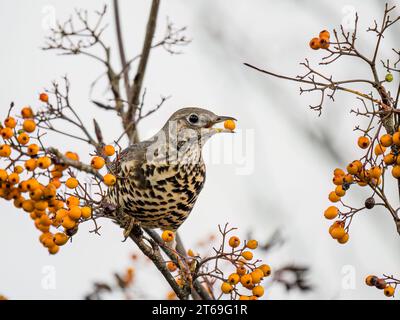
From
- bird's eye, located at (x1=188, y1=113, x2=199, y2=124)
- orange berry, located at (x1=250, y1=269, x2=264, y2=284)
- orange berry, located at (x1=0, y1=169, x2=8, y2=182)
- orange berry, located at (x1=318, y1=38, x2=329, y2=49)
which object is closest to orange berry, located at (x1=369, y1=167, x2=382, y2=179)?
orange berry, located at (x1=318, y1=38, x2=329, y2=49)

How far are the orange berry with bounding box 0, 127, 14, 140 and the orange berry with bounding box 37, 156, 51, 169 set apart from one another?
0.25 meters

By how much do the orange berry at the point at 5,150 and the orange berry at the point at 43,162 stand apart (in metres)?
0.21

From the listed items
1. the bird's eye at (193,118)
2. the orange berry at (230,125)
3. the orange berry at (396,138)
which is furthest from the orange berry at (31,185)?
the bird's eye at (193,118)

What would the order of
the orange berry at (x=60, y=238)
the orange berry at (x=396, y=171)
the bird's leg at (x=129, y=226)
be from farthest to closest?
1. the bird's leg at (x=129, y=226)
2. the orange berry at (x=60, y=238)
3. the orange berry at (x=396, y=171)

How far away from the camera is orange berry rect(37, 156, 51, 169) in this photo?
2.88 metres

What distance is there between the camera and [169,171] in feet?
15.9

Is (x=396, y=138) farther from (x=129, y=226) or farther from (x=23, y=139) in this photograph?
(x=23, y=139)

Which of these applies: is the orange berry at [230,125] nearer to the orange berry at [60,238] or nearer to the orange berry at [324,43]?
the orange berry at [324,43]

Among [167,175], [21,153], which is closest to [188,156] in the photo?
[167,175]

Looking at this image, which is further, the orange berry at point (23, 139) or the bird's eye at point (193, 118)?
the bird's eye at point (193, 118)

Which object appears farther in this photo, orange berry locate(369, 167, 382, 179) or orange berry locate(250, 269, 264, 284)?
orange berry locate(250, 269, 264, 284)

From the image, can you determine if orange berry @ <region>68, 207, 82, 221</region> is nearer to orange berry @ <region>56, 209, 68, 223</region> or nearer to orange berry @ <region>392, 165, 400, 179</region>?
orange berry @ <region>56, 209, 68, 223</region>

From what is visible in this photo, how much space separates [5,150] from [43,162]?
247 millimetres

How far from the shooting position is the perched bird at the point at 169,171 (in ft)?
15.5
